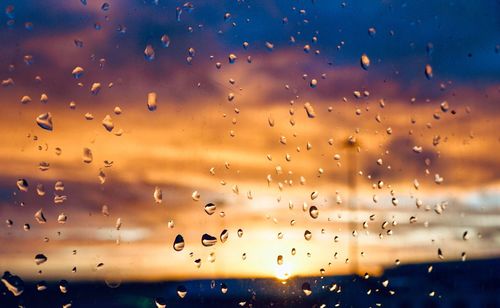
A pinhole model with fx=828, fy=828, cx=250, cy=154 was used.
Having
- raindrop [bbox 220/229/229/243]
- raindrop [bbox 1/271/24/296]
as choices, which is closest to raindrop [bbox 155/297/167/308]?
raindrop [bbox 220/229/229/243]

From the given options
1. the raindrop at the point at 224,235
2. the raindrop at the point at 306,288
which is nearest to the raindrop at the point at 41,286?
the raindrop at the point at 224,235

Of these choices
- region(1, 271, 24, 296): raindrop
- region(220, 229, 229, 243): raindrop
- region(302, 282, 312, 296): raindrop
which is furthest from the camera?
region(302, 282, 312, 296): raindrop

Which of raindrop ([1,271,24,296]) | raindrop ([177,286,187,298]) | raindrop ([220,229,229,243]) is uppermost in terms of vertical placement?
raindrop ([220,229,229,243])

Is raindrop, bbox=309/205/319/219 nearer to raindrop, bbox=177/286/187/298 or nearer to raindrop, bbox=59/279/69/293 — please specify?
raindrop, bbox=177/286/187/298

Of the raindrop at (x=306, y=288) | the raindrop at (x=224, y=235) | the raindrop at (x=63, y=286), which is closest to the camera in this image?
the raindrop at (x=63, y=286)

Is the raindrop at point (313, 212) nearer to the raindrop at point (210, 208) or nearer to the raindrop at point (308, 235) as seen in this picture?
the raindrop at point (308, 235)

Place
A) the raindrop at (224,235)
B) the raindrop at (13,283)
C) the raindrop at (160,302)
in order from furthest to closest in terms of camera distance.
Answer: the raindrop at (224,235), the raindrop at (160,302), the raindrop at (13,283)

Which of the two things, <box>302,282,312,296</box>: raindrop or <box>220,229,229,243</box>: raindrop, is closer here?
<box>220,229,229,243</box>: raindrop

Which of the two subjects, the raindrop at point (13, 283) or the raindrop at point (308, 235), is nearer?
the raindrop at point (13, 283)

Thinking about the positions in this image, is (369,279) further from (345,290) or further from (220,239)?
(220,239)

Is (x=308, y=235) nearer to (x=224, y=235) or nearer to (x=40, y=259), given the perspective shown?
(x=224, y=235)

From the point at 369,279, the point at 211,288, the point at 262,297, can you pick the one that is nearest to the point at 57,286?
the point at 211,288

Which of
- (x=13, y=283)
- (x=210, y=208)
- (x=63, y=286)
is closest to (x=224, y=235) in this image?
(x=210, y=208)
